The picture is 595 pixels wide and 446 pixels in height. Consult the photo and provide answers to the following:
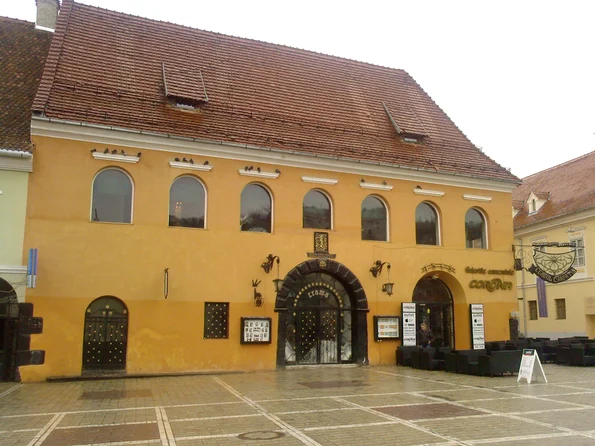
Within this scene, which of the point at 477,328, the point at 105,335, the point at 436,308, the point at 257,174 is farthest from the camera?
the point at 436,308

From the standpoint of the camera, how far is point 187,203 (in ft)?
59.9

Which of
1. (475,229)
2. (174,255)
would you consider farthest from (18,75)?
(475,229)

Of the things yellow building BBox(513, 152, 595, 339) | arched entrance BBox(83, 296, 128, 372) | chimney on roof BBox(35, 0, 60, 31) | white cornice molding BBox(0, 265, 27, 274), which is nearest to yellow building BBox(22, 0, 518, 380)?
arched entrance BBox(83, 296, 128, 372)

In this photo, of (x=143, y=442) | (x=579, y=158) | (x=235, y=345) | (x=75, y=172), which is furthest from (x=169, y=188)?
(x=579, y=158)

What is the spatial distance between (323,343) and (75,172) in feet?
31.4

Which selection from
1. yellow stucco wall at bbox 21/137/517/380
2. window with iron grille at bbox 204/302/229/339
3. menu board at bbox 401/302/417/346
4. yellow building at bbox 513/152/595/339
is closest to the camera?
yellow stucco wall at bbox 21/137/517/380

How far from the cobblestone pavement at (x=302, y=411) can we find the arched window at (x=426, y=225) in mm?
6299

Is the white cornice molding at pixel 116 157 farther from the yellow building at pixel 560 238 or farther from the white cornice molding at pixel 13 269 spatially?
the yellow building at pixel 560 238

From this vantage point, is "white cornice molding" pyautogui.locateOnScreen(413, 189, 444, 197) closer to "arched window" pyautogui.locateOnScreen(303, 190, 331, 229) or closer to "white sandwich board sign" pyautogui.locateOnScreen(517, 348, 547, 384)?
"arched window" pyautogui.locateOnScreen(303, 190, 331, 229)

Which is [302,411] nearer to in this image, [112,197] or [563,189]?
[112,197]

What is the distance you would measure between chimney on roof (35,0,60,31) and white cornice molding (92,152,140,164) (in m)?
8.53

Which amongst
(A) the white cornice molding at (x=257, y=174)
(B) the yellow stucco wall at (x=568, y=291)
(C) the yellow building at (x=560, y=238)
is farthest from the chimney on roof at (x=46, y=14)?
(B) the yellow stucco wall at (x=568, y=291)

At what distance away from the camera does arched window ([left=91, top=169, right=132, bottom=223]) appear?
17.2 m

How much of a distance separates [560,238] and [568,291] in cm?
292
